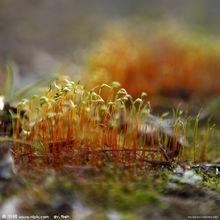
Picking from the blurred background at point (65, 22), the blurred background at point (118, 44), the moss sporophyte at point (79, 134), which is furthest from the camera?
the blurred background at point (65, 22)

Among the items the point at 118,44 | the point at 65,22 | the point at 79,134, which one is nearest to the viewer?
the point at 79,134

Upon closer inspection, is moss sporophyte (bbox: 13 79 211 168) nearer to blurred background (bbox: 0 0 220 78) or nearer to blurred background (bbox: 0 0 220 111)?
blurred background (bbox: 0 0 220 111)

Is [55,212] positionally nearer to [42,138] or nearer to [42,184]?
[42,184]

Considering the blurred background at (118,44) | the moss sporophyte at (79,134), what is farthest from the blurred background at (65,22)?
the moss sporophyte at (79,134)

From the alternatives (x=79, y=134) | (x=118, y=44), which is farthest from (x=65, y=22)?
(x=79, y=134)

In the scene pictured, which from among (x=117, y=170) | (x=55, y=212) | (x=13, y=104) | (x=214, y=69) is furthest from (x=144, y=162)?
(x=214, y=69)

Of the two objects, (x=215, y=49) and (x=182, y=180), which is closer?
(x=182, y=180)

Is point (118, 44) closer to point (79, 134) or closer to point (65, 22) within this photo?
point (79, 134)

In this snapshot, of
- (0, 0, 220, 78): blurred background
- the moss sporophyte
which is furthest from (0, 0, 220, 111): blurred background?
the moss sporophyte

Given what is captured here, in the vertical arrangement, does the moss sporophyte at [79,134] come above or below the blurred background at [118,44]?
below

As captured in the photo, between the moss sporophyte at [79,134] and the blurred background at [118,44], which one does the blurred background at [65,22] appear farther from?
the moss sporophyte at [79,134]

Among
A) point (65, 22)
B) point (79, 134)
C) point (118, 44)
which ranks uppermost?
point (65, 22)
